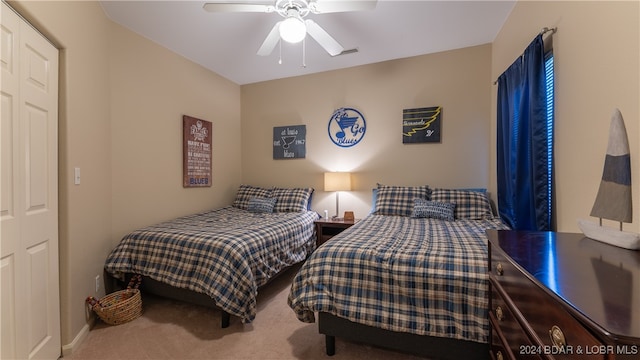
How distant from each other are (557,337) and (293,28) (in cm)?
193

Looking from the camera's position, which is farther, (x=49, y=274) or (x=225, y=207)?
(x=225, y=207)

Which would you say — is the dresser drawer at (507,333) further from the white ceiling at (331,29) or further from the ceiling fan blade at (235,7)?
the white ceiling at (331,29)

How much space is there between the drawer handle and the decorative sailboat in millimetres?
606

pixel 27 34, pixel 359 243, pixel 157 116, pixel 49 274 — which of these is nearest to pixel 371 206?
pixel 359 243

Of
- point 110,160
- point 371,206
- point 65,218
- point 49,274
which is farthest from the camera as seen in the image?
point 371,206

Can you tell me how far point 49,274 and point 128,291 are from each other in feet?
2.16

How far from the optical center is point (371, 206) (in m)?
3.43

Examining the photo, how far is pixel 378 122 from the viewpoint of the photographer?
11.1 feet

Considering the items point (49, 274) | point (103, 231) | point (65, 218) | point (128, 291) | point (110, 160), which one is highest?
point (110, 160)

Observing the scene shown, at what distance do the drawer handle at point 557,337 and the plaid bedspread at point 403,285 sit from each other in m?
0.66

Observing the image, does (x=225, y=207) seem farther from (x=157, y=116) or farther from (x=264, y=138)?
(x=157, y=116)

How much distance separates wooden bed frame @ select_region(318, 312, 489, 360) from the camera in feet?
4.32

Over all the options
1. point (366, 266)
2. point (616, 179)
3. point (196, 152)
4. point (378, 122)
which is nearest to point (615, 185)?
point (616, 179)

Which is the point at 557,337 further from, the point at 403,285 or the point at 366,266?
the point at 366,266
